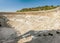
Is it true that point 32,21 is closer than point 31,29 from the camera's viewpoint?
No

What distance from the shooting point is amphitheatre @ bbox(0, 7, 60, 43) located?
11914 millimetres

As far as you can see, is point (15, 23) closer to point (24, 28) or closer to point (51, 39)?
point (24, 28)

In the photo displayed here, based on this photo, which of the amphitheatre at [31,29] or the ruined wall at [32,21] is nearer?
the amphitheatre at [31,29]

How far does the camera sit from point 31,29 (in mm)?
13914

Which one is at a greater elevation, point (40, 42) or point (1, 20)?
point (1, 20)

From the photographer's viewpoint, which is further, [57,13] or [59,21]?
[57,13]

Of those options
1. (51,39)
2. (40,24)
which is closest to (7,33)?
(51,39)

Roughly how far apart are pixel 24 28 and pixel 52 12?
457 centimetres

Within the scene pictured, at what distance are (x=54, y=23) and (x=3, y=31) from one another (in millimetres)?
4362

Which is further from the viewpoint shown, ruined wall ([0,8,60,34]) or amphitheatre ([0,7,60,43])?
ruined wall ([0,8,60,34])

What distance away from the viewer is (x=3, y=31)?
12141mm

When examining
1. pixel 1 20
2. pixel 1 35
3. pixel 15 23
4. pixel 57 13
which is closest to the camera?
pixel 1 35

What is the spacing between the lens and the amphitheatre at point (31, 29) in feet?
39.1

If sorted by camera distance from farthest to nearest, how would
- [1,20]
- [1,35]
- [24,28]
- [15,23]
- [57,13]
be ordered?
[57,13], [15,23], [24,28], [1,20], [1,35]
